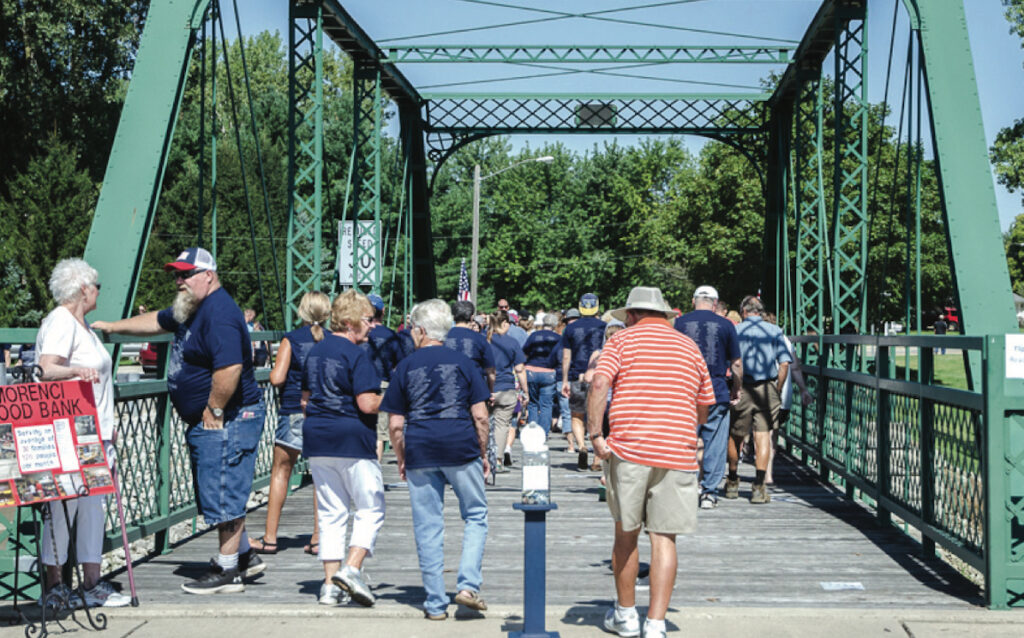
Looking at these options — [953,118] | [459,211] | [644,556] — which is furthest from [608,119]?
[459,211]

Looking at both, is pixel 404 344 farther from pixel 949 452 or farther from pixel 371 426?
pixel 949 452

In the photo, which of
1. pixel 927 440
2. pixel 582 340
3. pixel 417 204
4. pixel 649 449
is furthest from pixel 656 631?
pixel 417 204

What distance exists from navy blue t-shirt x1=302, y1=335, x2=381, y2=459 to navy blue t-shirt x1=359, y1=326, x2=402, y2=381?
155 inches

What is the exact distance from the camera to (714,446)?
10.9m

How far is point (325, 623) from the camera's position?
6484 mm

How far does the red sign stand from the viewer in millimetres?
6246

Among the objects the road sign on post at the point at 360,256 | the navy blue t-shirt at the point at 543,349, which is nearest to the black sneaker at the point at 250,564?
the navy blue t-shirt at the point at 543,349

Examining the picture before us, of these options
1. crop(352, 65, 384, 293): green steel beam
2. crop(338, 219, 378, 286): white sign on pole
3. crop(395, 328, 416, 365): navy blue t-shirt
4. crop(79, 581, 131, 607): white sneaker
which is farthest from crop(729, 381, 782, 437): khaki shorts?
crop(338, 219, 378, 286): white sign on pole

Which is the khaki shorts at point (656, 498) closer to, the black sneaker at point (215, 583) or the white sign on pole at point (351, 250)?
the black sneaker at point (215, 583)

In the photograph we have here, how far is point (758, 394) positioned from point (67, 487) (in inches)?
279

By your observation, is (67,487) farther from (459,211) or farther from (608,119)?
(459,211)

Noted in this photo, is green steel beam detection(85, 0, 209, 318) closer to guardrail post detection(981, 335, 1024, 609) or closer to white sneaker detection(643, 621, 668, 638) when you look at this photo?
white sneaker detection(643, 621, 668, 638)

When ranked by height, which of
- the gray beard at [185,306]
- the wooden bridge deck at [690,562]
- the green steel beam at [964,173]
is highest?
the green steel beam at [964,173]

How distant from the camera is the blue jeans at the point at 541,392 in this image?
628 inches
